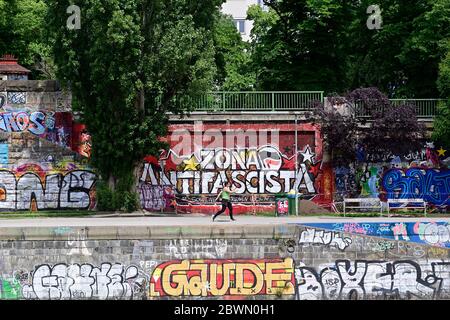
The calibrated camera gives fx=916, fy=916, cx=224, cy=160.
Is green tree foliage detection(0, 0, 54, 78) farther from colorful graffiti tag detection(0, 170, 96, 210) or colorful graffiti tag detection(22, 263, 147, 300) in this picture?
colorful graffiti tag detection(22, 263, 147, 300)

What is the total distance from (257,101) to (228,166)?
3343mm

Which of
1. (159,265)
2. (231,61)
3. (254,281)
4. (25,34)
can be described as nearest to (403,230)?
(254,281)

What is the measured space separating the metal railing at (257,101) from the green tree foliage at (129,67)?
12.1ft

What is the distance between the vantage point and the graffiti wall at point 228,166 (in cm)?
4094

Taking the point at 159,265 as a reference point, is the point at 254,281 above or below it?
below

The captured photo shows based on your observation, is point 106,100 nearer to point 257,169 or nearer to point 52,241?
point 257,169

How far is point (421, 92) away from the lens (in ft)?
146

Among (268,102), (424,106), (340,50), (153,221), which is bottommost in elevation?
(153,221)

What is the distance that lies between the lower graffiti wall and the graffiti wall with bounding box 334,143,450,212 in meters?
13.9

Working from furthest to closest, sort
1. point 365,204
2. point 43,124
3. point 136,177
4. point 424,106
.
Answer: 1. point 424,106
2. point 43,124
3. point 365,204
4. point 136,177

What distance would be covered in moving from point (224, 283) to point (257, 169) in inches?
556

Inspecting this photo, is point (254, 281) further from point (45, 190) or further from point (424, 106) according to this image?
point (424, 106)

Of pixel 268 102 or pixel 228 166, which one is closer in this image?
pixel 228 166

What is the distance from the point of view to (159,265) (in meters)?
27.4
